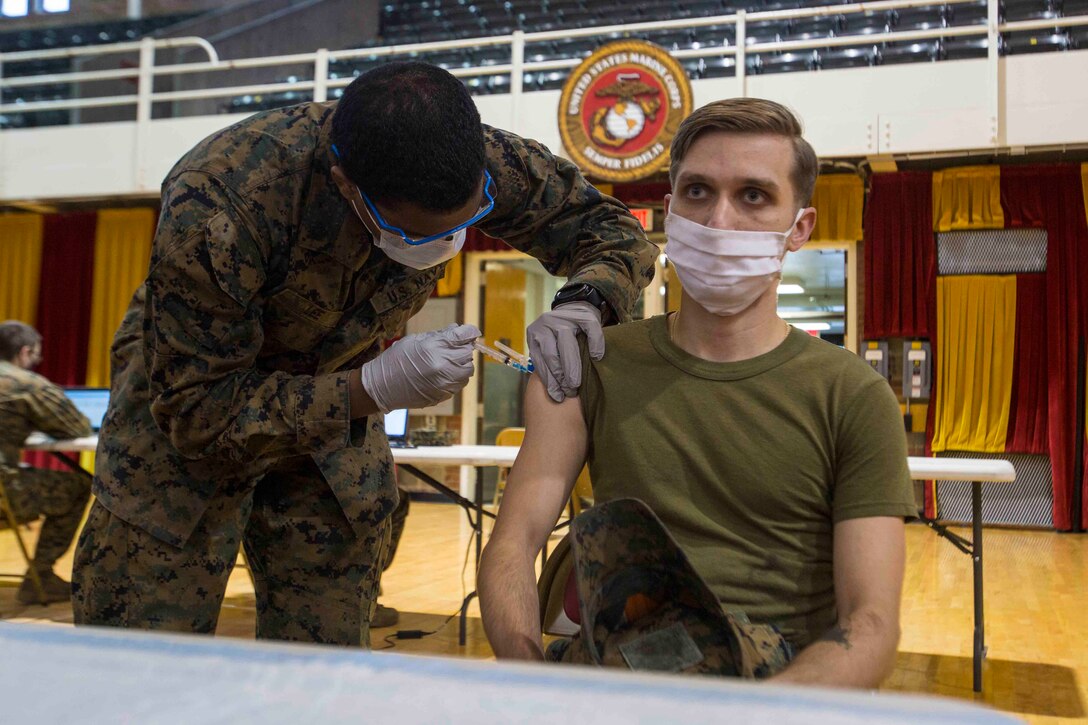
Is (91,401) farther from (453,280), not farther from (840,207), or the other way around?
(840,207)

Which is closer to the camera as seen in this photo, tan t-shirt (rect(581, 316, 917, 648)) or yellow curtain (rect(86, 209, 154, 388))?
tan t-shirt (rect(581, 316, 917, 648))

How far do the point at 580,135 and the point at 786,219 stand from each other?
5.77m

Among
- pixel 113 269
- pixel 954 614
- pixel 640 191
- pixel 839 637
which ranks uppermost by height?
pixel 640 191

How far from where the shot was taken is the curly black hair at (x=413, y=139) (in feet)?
3.91

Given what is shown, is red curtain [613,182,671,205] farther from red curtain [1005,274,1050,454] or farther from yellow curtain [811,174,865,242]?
red curtain [1005,274,1050,454]

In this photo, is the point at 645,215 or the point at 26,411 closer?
the point at 26,411

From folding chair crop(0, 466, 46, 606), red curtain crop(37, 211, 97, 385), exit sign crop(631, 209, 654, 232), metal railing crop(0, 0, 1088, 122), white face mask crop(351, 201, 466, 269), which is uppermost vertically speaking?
metal railing crop(0, 0, 1088, 122)

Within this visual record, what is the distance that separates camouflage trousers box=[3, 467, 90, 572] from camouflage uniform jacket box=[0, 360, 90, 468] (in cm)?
13

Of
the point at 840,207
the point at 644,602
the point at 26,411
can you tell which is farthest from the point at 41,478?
the point at 840,207

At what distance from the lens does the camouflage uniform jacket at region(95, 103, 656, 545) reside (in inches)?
52.4

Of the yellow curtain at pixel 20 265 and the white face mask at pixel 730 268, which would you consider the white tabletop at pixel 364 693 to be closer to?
the white face mask at pixel 730 268

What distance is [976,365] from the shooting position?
6.94 metres

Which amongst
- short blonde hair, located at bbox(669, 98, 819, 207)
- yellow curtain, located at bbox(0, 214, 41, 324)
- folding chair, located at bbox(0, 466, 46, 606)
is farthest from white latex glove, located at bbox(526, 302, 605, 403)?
Result: yellow curtain, located at bbox(0, 214, 41, 324)

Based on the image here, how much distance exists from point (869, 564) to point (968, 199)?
667cm
